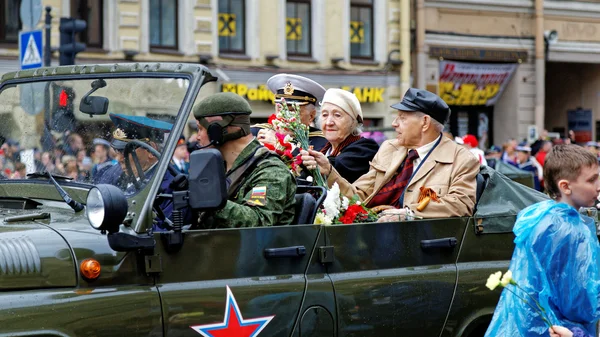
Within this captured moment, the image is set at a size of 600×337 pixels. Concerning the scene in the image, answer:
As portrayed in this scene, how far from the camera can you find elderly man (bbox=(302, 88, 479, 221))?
229 inches

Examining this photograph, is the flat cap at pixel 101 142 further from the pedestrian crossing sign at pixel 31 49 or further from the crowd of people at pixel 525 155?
the crowd of people at pixel 525 155

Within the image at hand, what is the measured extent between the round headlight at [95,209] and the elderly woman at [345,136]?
2.77 m

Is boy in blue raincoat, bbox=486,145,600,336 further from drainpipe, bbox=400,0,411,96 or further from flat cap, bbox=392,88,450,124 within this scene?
drainpipe, bbox=400,0,411,96

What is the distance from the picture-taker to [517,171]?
50.6ft

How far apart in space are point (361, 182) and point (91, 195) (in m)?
2.62

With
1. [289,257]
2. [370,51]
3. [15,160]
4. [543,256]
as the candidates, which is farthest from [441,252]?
[370,51]

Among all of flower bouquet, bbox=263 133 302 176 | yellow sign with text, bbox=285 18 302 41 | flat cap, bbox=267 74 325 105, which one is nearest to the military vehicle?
flower bouquet, bbox=263 133 302 176

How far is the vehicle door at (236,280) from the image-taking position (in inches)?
176

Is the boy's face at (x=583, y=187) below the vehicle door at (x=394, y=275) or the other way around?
the other way around

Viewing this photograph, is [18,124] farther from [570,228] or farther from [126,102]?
[570,228]

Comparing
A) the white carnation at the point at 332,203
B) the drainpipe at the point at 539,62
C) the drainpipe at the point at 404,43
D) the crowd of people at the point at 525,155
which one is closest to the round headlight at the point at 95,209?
the white carnation at the point at 332,203

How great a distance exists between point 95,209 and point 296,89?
10.5 ft

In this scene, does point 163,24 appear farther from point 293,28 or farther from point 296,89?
point 296,89

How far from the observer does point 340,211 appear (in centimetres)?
556
